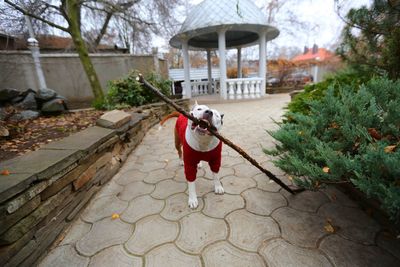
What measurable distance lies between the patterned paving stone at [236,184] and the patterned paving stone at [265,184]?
0.07 metres

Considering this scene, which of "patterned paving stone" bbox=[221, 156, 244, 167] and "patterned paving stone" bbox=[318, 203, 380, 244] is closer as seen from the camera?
"patterned paving stone" bbox=[318, 203, 380, 244]

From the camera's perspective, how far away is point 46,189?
152 centimetres

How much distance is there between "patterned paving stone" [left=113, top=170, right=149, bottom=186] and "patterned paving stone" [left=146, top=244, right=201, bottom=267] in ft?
4.05

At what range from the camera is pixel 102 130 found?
8.87 ft

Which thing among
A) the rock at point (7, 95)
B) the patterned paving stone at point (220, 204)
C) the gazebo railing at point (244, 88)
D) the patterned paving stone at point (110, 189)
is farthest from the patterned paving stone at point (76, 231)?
the gazebo railing at point (244, 88)

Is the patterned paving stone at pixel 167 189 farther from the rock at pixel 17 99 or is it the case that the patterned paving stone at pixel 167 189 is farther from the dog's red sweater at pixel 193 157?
the rock at pixel 17 99

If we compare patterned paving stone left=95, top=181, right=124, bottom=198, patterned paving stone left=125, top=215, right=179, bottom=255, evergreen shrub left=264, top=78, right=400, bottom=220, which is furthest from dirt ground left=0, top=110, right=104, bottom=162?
evergreen shrub left=264, top=78, right=400, bottom=220

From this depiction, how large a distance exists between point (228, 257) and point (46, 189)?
1.48 meters

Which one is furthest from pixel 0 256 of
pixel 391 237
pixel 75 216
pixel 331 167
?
pixel 391 237

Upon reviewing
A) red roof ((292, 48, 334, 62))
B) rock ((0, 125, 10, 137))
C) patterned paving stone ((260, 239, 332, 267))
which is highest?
red roof ((292, 48, 334, 62))

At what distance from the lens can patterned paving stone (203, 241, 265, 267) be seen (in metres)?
1.31

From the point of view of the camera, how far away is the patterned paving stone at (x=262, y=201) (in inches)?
71.3

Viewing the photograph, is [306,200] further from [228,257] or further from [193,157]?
[193,157]

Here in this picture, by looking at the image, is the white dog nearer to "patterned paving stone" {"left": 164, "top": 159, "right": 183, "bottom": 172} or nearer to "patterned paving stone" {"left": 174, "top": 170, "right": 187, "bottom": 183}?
"patterned paving stone" {"left": 174, "top": 170, "right": 187, "bottom": 183}
